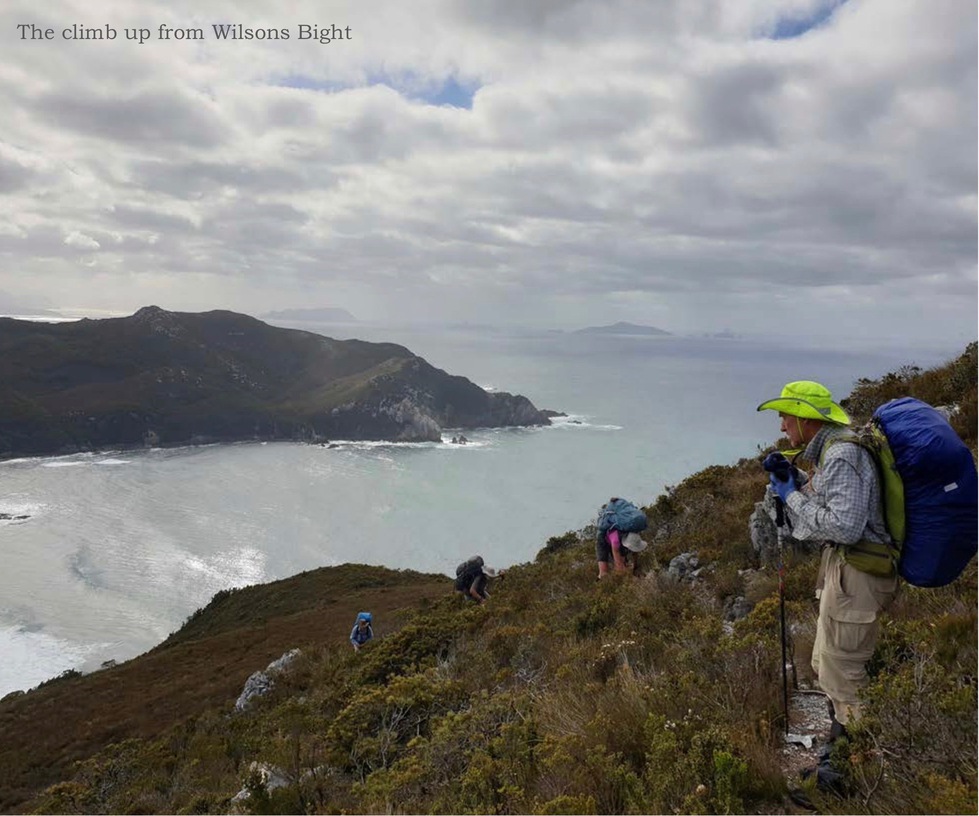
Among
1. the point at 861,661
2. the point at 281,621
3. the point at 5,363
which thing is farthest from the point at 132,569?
the point at 5,363

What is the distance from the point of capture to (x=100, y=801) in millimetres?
9398

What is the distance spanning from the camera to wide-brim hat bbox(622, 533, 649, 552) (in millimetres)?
10969

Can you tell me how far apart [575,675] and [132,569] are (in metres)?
79.9

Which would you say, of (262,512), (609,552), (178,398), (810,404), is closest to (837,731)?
(810,404)

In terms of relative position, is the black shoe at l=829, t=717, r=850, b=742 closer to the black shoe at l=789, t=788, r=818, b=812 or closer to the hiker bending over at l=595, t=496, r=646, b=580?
the black shoe at l=789, t=788, r=818, b=812

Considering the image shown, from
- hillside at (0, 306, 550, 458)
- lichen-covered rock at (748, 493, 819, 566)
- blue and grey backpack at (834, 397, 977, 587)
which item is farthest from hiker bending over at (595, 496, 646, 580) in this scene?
hillside at (0, 306, 550, 458)

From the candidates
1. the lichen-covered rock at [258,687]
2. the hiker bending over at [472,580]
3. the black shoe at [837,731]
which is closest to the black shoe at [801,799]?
the black shoe at [837,731]

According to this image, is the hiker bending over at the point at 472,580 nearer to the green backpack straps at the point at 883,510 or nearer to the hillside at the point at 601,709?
the hillside at the point at 601,709

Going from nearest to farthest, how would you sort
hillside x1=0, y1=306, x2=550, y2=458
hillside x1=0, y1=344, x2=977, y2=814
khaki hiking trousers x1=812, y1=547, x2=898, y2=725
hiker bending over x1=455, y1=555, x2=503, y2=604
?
hillside x1=0, y1=344, x2=977, y2=814, khaki hiking trousers x1=812, y1=547, x2=898, y2=725, hiker bending over x1=455, y1=555, x2=503, y2=604, hillside x1=0, y1=306, x2=550, y2=458

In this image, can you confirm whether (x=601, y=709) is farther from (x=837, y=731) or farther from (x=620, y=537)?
(x=620, y=537)

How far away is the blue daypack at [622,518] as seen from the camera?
11.0 metres

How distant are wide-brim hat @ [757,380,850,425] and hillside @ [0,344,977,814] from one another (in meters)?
1.59

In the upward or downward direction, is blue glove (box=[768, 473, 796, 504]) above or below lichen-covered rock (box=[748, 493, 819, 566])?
above

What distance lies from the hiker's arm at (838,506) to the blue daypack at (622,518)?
7509 millimetres
